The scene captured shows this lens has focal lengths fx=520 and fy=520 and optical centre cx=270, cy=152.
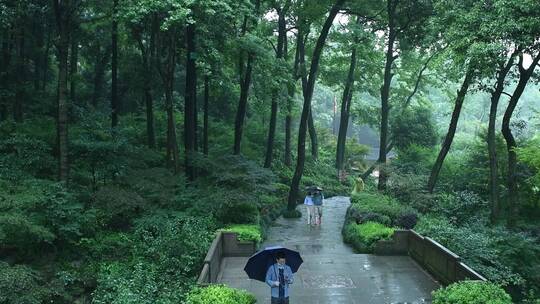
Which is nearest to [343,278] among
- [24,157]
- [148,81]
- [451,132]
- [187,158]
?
[187,158]

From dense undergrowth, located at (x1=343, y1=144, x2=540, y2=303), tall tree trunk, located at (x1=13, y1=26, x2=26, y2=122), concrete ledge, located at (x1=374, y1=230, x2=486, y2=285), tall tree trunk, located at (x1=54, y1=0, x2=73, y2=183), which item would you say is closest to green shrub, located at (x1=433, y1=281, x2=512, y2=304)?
dense undergrowth, located at (x1=343, y1=144, x2=540, y2=303)

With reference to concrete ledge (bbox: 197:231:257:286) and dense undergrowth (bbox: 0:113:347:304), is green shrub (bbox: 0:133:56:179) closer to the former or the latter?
dense undergrowth (bbox: 0:113:347:304)

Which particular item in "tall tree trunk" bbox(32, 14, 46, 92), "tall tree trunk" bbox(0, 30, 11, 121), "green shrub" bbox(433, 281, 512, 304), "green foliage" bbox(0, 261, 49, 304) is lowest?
"green foliage" bbox(0, 261, 49, 304)

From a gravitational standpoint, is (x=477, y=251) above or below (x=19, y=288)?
above

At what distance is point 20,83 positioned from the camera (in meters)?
24.0

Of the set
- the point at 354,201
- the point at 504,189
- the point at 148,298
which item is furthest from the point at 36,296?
the point at 504,189

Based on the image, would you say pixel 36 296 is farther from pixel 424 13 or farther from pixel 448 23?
pixel 424 13

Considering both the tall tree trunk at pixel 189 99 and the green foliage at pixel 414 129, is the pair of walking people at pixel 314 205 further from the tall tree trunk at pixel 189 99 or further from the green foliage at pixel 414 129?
the green foliage at pixel 414 129

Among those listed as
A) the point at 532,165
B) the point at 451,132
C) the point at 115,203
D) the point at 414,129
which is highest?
the point at 414,129

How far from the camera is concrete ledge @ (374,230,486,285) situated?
11510 millimetres

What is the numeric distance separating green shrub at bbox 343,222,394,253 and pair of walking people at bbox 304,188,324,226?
214cm

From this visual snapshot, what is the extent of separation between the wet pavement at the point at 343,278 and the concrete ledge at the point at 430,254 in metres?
0.25

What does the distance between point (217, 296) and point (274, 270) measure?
1.20 metres

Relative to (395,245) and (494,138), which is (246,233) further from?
(494,138)
